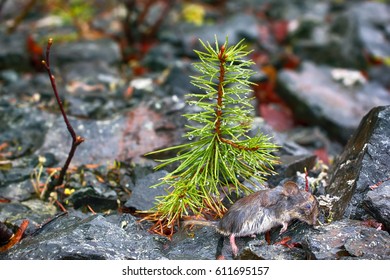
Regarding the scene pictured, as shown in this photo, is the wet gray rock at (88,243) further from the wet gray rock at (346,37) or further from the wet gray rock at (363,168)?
the wet gray rock at (346,37)

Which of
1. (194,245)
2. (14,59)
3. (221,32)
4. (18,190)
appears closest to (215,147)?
(194,245)

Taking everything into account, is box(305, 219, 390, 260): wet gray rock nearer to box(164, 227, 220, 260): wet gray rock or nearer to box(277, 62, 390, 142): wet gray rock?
box(164, 227, 220, 260): wet gray rock

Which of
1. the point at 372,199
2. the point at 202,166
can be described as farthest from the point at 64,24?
the point at 372,199

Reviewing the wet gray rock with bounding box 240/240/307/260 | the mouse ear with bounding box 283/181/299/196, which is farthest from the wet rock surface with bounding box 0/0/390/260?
the mouse ear with bounding box 283/181/299/196

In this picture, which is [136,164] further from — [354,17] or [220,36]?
[354,17]

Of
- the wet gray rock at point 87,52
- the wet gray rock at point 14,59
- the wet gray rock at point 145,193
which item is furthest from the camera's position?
the wet gray rock at point 87,52

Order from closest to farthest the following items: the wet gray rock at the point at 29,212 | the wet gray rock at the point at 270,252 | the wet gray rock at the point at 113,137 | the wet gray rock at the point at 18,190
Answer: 1. the wet gray rock at the point at 270,252
2. the wet gray rock at the point at 29,212
3. the wet gray rock at the point at 18,190
4. the wet gray rock at the point at 113,137

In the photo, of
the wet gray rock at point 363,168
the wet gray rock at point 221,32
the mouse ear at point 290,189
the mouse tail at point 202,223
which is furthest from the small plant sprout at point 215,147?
the wet gray rock at point 221,32
